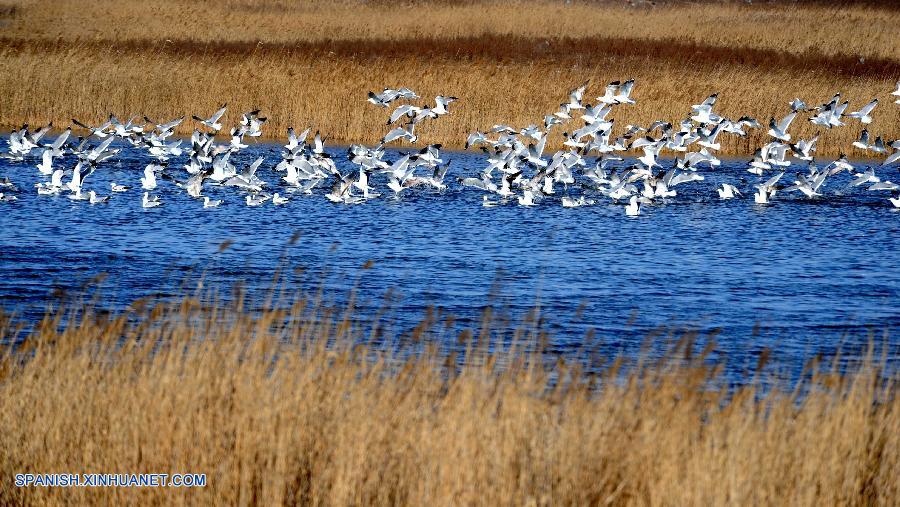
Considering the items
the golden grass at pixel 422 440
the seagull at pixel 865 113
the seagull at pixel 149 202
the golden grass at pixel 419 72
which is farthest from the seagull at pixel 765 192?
the golden grass at pixel 422 440

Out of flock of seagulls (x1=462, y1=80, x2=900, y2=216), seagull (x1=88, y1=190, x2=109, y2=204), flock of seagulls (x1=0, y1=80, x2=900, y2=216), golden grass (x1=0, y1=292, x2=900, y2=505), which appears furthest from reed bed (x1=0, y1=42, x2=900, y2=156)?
golden grass (x1=0, y1=292, x2=900, y2=505)

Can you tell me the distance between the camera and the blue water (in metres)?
10.3

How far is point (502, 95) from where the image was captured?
23156mm

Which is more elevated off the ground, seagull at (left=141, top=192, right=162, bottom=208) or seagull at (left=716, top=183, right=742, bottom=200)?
seagull at (left=716, top=183, right=742, bottom=200)

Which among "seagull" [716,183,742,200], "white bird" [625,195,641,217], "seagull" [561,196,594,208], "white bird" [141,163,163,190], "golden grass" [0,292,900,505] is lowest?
"white bird" [141,163,163,190]

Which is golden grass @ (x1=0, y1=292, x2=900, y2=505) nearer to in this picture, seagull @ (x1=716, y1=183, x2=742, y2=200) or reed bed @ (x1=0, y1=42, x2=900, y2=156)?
seagull @ (x1=716, y1=183, x2=742, y2=200)

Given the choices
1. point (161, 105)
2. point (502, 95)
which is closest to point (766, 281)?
point (502, 95)

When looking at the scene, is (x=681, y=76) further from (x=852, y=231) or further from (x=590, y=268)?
(x=590, y=268)

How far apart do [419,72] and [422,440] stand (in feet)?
61.5

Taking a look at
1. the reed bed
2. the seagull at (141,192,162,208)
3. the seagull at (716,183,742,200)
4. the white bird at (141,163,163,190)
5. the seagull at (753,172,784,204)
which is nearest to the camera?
the seagull at (141,192,162,208)

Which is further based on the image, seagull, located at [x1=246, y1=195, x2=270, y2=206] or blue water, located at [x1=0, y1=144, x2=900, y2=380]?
seagull, located at [x1=246, y1=195, x2=270, y2=206]

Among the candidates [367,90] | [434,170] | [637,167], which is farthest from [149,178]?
[637,167]

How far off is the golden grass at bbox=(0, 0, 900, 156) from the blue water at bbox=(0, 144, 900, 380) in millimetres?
4085

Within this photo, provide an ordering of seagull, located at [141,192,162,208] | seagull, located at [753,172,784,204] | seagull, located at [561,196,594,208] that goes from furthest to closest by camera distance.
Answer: seagull, located at [753,172,784,204] < seagull, located at [561,196,594,208] < seagull, located at [141,192,162,208]
